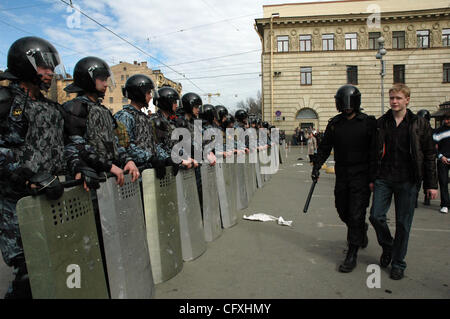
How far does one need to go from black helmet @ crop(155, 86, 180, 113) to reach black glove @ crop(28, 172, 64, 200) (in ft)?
9.57

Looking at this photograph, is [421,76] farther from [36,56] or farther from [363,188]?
[36,56]

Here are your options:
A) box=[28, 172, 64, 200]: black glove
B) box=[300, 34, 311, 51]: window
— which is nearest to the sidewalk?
box=[28, 172, 64, 200]: black glove

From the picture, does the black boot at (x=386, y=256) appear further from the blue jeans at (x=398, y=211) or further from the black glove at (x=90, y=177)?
the black glove at (x=90, y=177)

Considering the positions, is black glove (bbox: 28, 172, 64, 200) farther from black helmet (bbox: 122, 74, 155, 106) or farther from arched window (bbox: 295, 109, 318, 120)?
arched window (bbox: 295, 109, 318, 120)

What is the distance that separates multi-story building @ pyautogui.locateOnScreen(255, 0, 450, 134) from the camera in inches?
1320

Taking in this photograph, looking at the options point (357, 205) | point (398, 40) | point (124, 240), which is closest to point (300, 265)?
point (357, 205)

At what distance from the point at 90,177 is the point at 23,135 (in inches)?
23.0

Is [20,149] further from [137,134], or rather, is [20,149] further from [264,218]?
[264,218]

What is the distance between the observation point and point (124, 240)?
2697mm

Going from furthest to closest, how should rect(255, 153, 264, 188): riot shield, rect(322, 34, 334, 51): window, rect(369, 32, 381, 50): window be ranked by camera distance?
rect(322, 34, 334, 51): window, rect(369, 32, 381, 50): window, rect(255, 153, 264, 188): riot shield

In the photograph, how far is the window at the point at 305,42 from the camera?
114 ft

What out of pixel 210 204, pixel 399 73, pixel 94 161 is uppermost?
pixel 399 73
